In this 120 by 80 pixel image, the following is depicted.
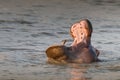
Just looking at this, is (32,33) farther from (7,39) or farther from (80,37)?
(80,37)

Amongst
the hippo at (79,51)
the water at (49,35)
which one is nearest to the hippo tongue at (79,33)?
the hippo at (79,51)

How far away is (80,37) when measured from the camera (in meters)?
8.52

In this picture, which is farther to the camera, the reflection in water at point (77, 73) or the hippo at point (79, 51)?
the hippo at point (79, 51)

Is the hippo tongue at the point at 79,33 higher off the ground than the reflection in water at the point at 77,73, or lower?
higher

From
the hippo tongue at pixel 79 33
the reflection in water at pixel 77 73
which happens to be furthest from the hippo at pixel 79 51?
the reflection in water at pixel 77 73

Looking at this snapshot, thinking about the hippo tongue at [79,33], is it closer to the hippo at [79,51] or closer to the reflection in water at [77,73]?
the hippo at [79,51]

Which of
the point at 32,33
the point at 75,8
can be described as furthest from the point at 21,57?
the point at 75,8

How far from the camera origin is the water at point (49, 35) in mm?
7961

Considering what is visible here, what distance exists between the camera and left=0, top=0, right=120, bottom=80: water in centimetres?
796

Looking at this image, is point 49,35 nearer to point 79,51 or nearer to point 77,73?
point 79,51

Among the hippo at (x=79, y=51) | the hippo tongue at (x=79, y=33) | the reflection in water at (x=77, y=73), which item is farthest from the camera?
the hippo tongue at (x=79, y=33)

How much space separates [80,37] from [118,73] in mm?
777

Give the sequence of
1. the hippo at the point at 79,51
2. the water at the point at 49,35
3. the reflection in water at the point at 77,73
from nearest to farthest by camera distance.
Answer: the reflection in water at the point at 77,73
the water at the point at 49,35
the hippo at the point at 79,51

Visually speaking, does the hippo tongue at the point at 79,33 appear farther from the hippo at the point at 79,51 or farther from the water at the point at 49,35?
the water at the point at 49,35
